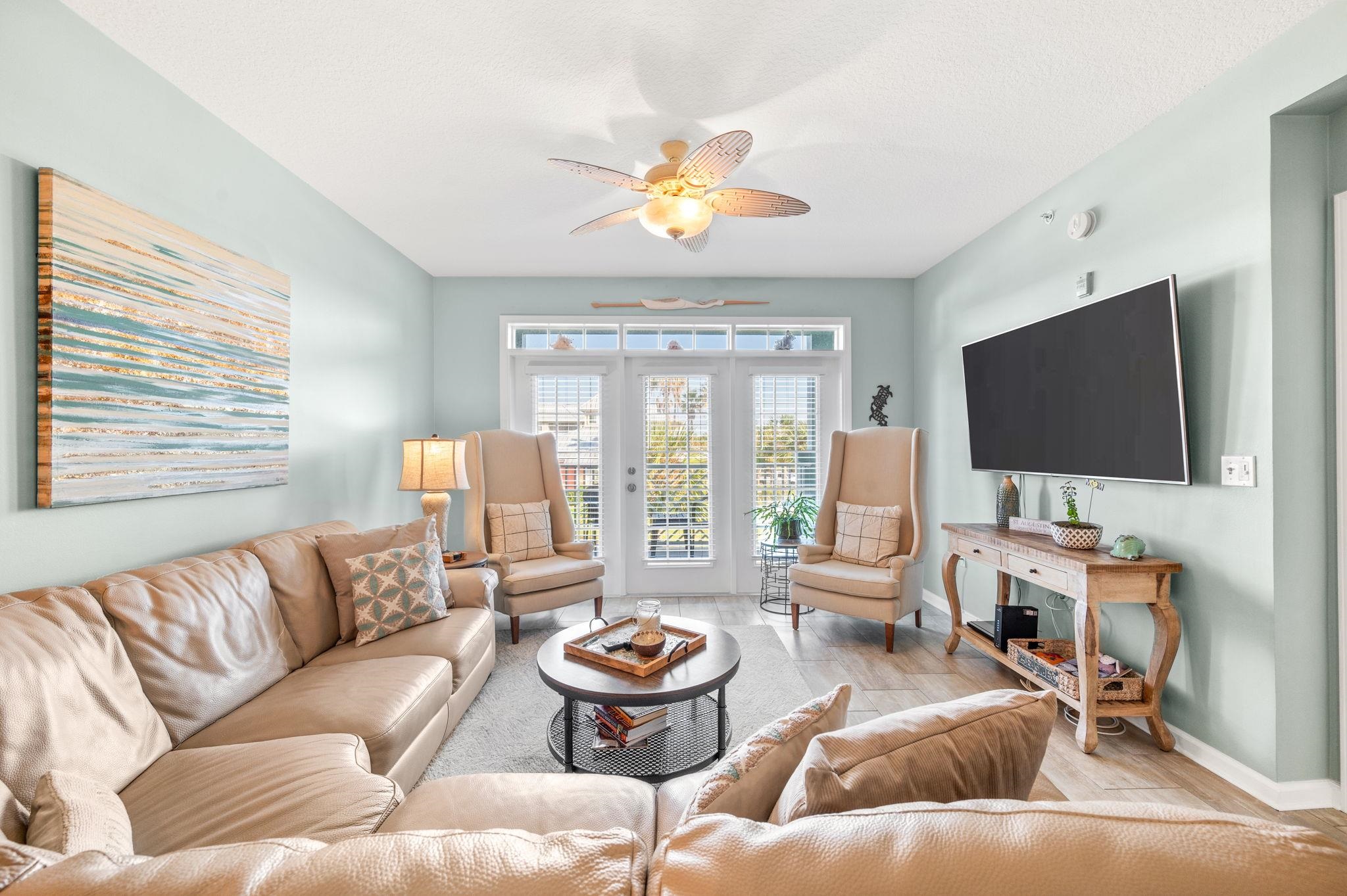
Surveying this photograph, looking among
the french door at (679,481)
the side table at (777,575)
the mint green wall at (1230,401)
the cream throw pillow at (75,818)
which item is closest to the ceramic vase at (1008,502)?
the mint green wall at (1230,401)

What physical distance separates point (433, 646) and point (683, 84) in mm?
2333

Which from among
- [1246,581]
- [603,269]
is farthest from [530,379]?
[1246,581]

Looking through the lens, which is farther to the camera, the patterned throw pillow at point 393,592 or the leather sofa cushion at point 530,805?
the patterned throw pillow at point 393,592

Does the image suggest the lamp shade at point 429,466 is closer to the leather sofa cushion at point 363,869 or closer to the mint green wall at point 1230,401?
the leather sofa cushion at point 363,869

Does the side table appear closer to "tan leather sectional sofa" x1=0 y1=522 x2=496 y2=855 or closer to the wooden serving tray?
the wooden serving tray

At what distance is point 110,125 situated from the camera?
1908 millimetres

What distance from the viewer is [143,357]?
1.97 m

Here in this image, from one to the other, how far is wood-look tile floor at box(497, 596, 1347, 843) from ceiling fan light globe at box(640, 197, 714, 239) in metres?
2.28

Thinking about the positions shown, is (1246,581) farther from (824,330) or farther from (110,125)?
(110,125)

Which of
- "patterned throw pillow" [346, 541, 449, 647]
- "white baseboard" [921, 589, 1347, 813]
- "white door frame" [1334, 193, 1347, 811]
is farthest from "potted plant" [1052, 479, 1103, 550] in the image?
"patterned throw pillow" [346, 541, 449, 647]

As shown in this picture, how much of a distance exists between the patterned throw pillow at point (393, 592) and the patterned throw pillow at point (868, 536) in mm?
2505

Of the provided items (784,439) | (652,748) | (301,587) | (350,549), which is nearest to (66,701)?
(301,587)

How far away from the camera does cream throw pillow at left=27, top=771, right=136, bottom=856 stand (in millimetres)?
912

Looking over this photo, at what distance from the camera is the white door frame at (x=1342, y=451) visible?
1958mm
